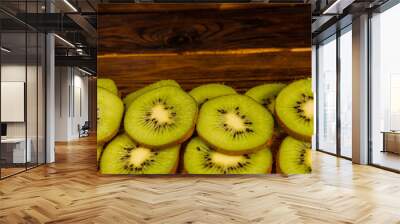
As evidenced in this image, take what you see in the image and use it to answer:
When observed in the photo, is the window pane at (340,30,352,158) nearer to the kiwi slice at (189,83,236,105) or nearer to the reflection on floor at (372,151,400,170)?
the reflection on floor at (372,151,400,170)

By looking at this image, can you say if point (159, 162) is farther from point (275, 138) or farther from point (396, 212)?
point (396, 212)

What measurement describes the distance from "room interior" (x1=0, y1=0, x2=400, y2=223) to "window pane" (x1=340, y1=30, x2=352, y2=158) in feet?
0.08

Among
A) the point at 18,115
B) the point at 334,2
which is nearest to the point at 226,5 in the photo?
the point at 334,2

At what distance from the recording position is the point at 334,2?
20.0 ft

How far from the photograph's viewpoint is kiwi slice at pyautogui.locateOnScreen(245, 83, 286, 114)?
20.1ft

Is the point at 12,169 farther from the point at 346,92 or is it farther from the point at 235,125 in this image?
the point at 346,92

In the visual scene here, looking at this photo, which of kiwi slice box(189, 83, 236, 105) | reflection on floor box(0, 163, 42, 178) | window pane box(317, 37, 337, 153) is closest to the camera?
kiwi slice box(189, 83, 236, 105)

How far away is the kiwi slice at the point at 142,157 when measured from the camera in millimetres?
6105

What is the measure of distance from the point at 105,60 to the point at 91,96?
15393 millimetres

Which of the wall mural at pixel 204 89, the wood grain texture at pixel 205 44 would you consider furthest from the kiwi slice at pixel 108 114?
the wood grain texture at pixel 205 44

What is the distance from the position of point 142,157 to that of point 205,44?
2099mm

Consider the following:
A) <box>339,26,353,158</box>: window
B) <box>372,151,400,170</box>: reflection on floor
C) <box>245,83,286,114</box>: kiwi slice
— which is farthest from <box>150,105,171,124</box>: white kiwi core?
<box>339,26,353,158</box>: window

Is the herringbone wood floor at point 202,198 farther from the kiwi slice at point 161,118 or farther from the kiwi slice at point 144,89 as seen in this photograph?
the kiwi slice at point 144,89

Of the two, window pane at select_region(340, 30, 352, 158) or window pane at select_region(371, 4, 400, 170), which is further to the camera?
window pane at select_region(340, 30, 352, 158)
